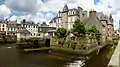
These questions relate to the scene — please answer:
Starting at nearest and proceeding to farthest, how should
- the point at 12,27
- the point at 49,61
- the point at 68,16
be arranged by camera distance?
1. the point at 49,61
2. the point at 68,16
3. the point at 12,27

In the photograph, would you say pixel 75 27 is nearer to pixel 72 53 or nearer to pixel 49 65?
pixel 72 53

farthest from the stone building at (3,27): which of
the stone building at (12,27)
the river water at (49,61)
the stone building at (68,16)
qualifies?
the river water at (49,61)

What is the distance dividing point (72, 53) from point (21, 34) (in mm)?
53201

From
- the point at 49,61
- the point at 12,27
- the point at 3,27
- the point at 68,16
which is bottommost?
the point at 49,61

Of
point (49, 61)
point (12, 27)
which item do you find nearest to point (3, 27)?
point (12, 27)

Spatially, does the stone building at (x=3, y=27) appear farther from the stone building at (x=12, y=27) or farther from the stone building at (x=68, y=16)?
the stone building at (x=68, y=16)

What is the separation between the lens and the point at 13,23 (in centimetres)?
10062

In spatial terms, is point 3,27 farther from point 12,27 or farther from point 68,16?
point 68,16

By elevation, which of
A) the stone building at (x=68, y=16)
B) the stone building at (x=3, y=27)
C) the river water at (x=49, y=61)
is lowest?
the river water at (x=49, y=61)

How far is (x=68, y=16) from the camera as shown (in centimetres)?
8500

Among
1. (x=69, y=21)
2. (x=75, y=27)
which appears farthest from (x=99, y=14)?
(x=75, y=27)

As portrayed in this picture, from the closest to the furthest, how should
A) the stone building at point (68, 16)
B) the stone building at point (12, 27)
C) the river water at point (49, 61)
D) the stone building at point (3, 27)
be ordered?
the river water at point (49, 61) < the stone building at point (68, 16) < the stone building at point (3, 27) < the stone building at point (12, 27)

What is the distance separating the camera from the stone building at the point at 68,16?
8231cm

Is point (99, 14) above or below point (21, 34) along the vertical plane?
above
